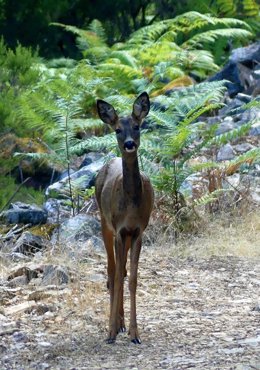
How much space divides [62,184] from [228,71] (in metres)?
6.48

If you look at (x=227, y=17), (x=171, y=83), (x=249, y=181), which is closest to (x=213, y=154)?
(x=249, y=181)

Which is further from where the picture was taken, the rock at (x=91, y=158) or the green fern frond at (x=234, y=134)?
the rock at (x=91, y=158)

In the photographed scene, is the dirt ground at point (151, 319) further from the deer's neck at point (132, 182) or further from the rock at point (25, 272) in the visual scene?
the deer's neck at point (132, 182)

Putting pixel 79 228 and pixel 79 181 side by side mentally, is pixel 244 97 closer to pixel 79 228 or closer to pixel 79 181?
pixel 79 181

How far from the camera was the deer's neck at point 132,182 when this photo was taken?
24.6ft

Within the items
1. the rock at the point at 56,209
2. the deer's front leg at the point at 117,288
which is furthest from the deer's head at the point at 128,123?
the rock at the point at 56,209

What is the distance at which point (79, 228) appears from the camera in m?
10.6

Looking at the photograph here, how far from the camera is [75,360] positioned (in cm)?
703

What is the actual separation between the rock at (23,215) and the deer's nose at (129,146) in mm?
4102

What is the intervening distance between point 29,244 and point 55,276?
1312 mm

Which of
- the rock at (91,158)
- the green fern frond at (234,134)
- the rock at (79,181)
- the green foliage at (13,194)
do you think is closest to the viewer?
the green fern frond at (234,134)

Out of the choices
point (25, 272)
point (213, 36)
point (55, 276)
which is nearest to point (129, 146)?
point (55, 276)

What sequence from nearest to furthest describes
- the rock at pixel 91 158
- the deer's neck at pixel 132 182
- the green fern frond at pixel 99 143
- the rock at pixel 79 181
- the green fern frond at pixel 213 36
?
the deer's neck at pixel 132 182 → the green fern frond at pixel 99 143 → the rock at pixel 79 181 → the rock at pixel 91 158 → the green fern frond at pixel 213 36

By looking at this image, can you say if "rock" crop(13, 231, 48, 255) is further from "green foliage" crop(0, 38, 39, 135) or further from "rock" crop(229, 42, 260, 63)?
"rock" crop(229, 42, 260, 63)
